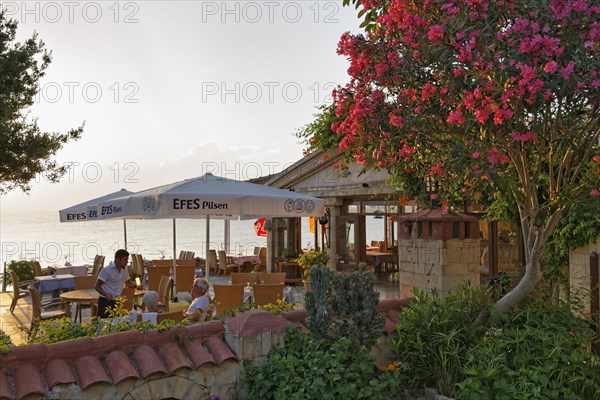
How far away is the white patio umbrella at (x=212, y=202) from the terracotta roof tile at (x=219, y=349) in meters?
2.56

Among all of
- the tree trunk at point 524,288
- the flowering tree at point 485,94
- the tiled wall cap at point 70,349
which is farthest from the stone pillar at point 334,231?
the tiled wall cap at point 70,349

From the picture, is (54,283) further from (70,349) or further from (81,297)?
(70,349)

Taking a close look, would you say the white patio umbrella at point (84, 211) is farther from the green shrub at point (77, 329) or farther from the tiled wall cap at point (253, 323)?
the tiled wall cap at point (253, 323)

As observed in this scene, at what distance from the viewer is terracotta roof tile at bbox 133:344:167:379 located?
4.09 meters

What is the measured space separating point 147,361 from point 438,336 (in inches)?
112

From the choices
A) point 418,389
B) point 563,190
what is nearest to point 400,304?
point 418,389

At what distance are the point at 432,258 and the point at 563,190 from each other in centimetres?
173

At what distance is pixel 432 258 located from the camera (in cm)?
659

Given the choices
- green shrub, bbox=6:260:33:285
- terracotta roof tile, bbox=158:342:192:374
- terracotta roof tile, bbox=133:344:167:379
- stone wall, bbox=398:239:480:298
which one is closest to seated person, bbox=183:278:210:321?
terracotta roof tile, bbox=158:342:192:374

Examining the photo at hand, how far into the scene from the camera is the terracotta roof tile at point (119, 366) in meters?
3.98

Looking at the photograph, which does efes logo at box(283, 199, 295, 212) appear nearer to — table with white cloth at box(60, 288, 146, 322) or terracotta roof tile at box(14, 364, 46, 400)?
table with white cloth at box(60, 288, 146, 322)

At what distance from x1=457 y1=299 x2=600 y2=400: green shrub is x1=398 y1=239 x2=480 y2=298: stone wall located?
1076 millimetres

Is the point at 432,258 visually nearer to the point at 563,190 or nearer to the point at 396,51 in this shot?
the point at 563,190

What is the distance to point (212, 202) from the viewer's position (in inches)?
280
